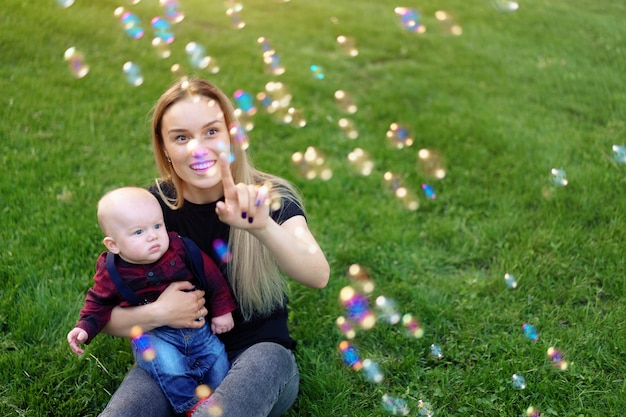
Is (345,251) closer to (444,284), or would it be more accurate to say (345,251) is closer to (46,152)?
(444,284)

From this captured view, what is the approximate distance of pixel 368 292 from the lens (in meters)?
3.67

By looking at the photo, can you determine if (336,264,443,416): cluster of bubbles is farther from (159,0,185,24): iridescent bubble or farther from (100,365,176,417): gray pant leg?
(159,0,185,24): iridescent bubble

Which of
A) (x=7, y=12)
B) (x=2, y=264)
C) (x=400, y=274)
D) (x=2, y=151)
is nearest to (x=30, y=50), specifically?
(x=7, y=12)

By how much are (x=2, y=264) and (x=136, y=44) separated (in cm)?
411

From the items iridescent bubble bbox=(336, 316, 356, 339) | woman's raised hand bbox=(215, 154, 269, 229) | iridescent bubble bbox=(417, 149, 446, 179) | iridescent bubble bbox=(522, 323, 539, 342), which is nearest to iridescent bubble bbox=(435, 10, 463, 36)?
iridescent bubble bbox=(417, 149, 446, 179)

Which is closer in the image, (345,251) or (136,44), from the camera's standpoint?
(345,251)

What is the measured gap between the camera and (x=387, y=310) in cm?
348

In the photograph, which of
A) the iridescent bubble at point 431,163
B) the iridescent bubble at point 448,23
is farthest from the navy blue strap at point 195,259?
the iridescent bubble at point 448,23

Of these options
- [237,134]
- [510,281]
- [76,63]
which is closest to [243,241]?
[237,134]

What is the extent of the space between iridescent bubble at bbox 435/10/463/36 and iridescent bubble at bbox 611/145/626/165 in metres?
4.27

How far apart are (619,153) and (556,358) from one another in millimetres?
2830

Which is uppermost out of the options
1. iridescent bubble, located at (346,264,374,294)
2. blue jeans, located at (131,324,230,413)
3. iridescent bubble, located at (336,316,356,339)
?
blue jeans, located at (131,324,230,413)

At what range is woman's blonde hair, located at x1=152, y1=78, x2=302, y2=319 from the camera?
262 cm

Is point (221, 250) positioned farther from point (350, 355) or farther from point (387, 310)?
point (387, 310)
